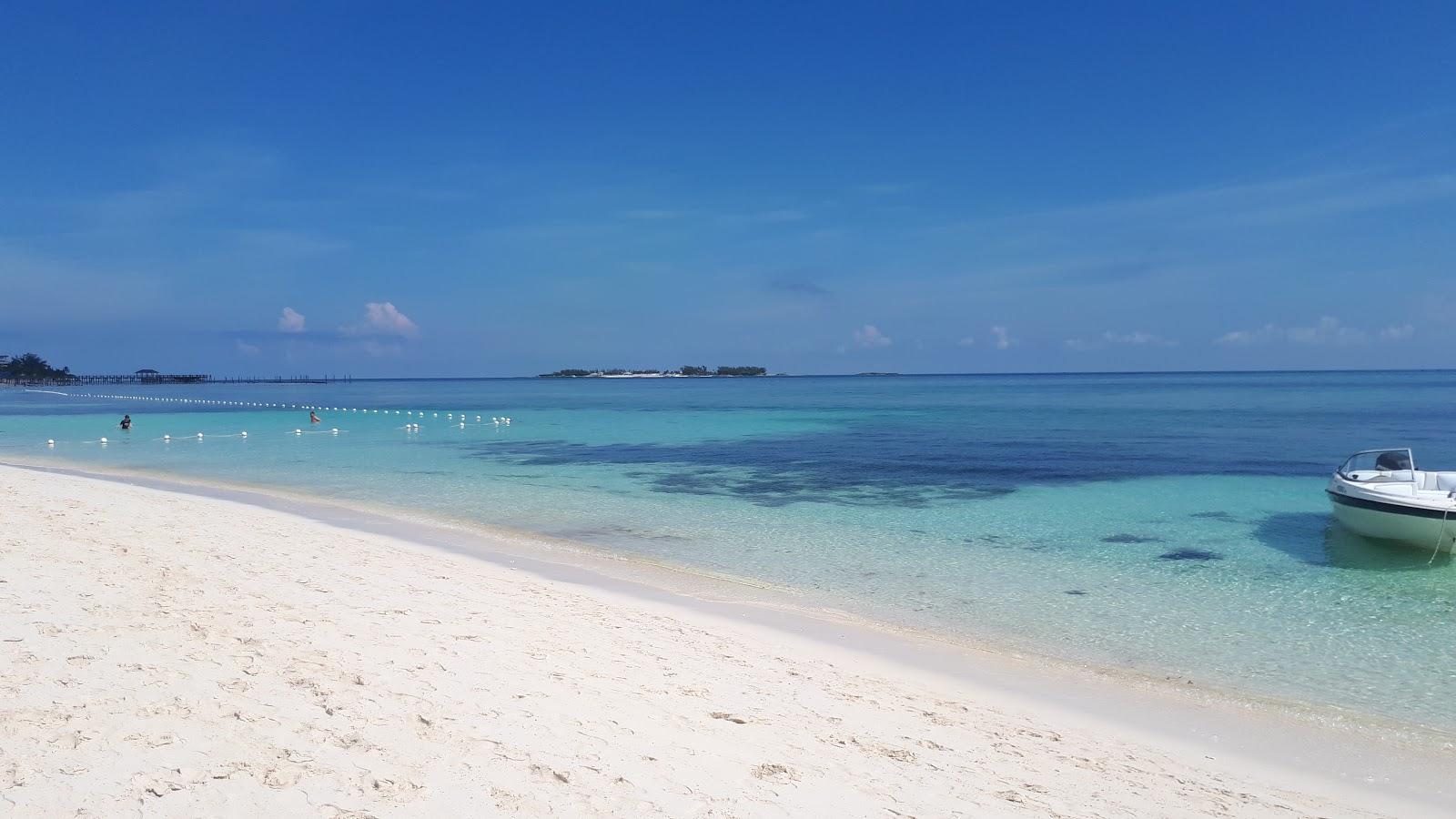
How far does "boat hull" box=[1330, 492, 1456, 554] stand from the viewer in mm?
11781

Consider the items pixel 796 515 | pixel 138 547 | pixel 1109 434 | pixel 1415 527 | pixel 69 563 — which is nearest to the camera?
pixel 69 563

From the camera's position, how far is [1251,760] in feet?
18.7

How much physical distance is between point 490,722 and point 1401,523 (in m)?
13.6

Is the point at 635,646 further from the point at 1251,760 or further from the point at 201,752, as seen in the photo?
the point at 1251,760

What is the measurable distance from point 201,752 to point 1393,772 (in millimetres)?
7363

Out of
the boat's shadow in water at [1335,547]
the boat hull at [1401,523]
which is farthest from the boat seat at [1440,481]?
the boat hull at [1401,523]

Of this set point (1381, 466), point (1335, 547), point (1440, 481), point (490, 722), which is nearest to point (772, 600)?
point (490, 722)

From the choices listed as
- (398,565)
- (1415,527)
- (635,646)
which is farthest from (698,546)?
(1415,527)

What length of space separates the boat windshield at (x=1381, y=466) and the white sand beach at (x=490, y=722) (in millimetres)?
11404

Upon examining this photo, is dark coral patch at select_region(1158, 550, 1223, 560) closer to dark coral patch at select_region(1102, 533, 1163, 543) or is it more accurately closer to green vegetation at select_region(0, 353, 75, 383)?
dark coral patch at select_region(1102, 533, 1163, 543)

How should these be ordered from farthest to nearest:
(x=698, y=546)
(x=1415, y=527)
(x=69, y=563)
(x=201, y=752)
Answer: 1. (x=698, y=546)
2. (x=1415, y=527)
3. (x=69, y=563)
4. (x=201, y=752)

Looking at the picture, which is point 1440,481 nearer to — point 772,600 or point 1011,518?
point 1011,518

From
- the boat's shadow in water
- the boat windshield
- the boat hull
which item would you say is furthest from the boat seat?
the boat hull

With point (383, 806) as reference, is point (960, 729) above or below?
below
